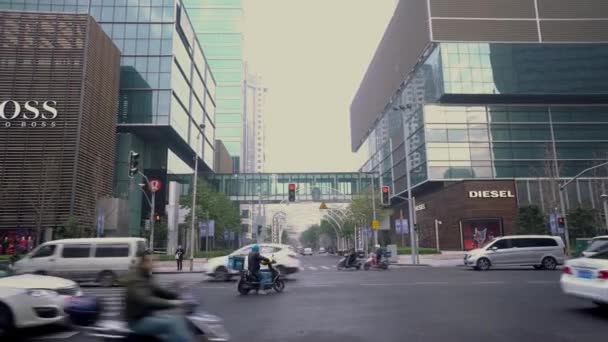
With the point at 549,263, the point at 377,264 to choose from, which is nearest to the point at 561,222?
the point at 549,263

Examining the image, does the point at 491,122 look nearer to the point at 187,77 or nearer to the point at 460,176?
the point at 460,176

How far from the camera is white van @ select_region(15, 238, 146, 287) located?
17188 millimetres

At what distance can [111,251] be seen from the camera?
17.7 metres

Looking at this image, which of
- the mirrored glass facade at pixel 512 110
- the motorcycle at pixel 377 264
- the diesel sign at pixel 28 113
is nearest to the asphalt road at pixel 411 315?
the motorcycle at pixel 377 264

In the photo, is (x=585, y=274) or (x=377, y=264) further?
(x=377, y=264)

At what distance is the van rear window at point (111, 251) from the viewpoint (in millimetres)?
17656

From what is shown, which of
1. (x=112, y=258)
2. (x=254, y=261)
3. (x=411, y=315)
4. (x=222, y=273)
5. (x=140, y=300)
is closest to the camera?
(x=140, y=300)

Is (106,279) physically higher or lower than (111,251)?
lower

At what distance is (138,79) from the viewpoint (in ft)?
151

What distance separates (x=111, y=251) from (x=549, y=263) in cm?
2260

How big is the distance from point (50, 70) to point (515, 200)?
161 ft

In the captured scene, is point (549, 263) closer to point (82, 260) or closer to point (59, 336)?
point (82, 260)

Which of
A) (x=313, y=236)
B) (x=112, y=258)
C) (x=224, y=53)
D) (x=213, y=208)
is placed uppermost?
(x=224, y=53)

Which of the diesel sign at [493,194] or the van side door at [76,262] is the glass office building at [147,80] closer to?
the van side door at [76,262]
